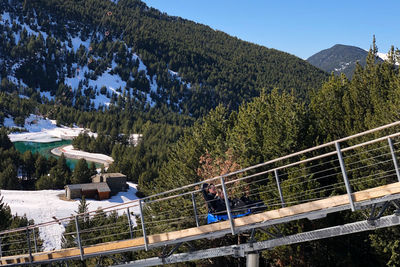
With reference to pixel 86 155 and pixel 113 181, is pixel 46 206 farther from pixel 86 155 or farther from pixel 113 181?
pixel 86 155

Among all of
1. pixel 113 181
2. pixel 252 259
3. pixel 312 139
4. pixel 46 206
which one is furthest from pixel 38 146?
pixel 252 259

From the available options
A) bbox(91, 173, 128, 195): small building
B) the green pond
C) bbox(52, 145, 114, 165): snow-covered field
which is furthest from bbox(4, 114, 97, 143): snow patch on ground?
bbox(91, 173, 128, 195): small building

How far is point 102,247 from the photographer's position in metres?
8.88

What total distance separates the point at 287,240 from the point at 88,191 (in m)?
50.8

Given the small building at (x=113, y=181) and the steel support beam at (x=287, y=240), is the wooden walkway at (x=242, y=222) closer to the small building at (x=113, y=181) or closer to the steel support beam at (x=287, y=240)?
the steel support beam at (x=287, y=240)

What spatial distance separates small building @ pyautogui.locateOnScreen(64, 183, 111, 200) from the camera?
51.9 metres

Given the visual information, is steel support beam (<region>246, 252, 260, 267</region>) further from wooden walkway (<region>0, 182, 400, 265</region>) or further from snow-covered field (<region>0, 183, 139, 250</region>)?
snow-covered field (<region>0, 183, 139, 250</region>)

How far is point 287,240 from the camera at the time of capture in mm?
7070

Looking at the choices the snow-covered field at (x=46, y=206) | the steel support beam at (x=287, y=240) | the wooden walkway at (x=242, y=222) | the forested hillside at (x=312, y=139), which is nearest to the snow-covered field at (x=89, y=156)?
the snow-covered field at (x=46, y=206)

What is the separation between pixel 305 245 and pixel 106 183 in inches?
1776

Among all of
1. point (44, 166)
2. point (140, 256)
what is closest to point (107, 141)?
point (44, 166)

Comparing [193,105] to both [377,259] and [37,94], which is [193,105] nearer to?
[37,94]

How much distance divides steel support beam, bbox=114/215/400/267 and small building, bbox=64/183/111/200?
4645 cm

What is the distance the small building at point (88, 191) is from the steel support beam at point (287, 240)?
46446 mm
